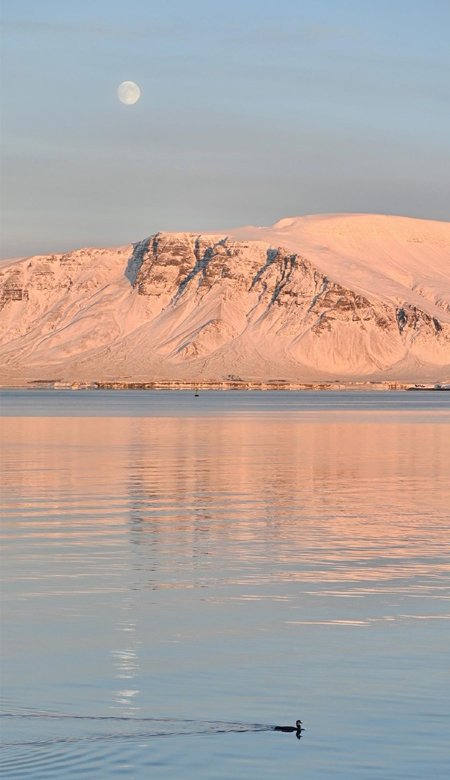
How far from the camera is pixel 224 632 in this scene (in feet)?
71.7

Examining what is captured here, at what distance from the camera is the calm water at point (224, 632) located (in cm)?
1549

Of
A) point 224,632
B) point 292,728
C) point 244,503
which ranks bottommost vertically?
point 292,728

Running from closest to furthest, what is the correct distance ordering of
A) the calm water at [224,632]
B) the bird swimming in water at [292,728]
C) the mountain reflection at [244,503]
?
the calm water at [224,632] < the bird swimming in water at [292,728] < the mountain reflection at [244,503]

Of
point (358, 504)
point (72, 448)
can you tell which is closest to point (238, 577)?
point (358, 504)

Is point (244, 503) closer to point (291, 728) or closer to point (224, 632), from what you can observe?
point (224, 632)

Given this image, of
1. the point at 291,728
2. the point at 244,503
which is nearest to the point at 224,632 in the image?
the point at 291,728

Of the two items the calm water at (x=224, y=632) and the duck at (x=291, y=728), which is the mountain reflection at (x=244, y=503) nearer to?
the calm water at (x=224, y=632)

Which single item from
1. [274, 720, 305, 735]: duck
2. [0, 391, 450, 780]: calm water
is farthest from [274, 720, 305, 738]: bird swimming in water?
[0, 391, 450, 780]: calm water

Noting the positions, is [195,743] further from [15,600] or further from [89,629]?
[15,600]

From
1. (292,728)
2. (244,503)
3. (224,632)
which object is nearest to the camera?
(292,728)

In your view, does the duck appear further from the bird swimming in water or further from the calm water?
the calm water

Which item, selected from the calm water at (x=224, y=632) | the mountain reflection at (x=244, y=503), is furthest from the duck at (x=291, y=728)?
the mountain reflection at (x=244, y=503)

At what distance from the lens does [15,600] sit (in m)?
24.6

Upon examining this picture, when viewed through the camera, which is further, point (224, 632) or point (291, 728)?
point (224, 632)
